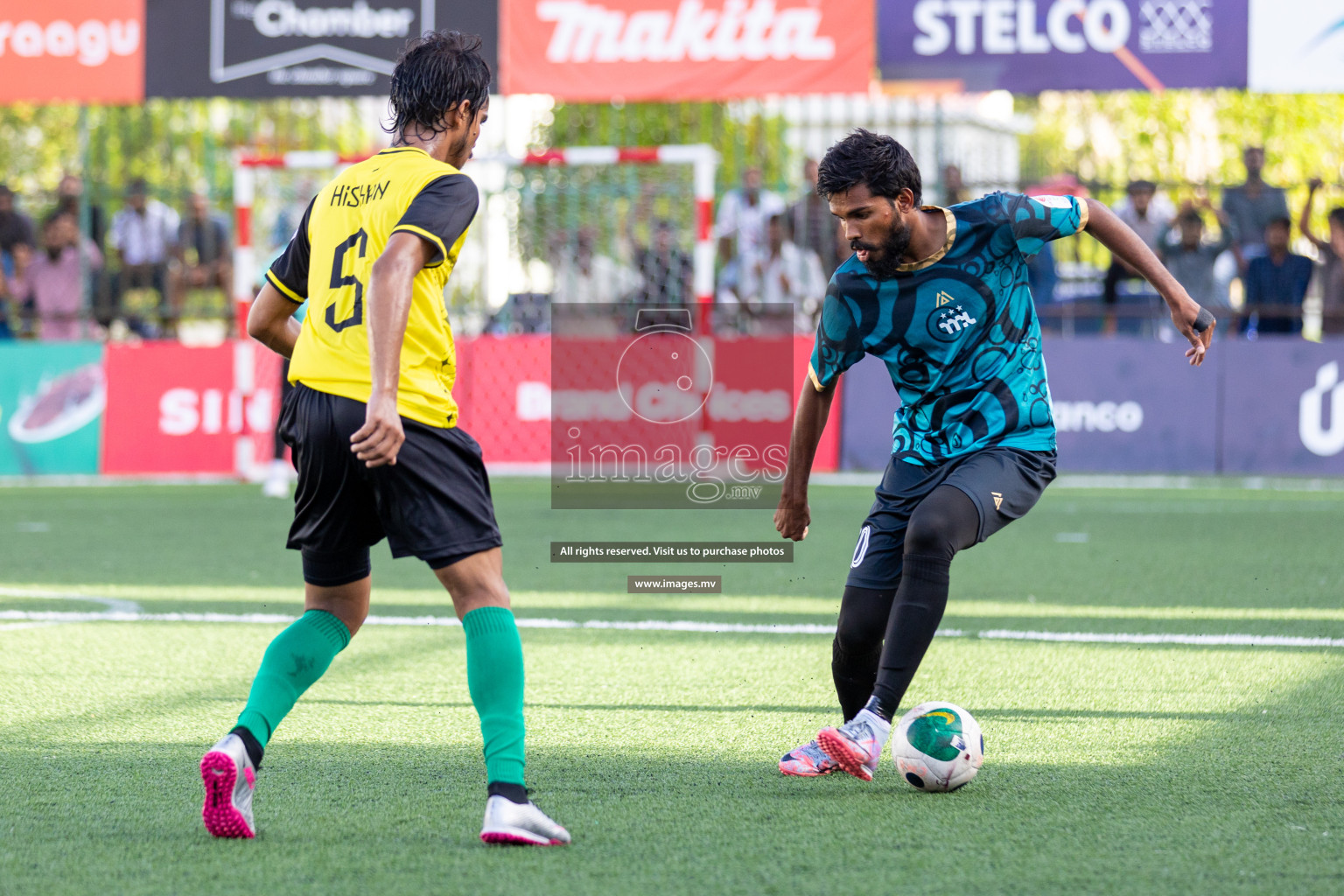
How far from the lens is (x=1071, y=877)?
3.30 m

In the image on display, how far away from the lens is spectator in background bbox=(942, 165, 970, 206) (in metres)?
14.3

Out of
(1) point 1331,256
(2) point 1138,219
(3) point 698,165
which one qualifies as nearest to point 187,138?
(3) point 698,165

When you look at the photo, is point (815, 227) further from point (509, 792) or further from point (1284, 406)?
point (509, 792)

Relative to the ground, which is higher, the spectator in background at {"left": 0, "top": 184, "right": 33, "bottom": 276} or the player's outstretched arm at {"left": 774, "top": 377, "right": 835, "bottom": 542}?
the spectator in background at {"left": 0, "top": 184, "right": 33, "bottom": 276}

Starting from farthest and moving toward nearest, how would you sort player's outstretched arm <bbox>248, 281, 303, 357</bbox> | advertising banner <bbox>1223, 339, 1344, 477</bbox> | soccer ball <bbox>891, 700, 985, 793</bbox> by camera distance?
advertising banner <bbox>1223, 339, 1344, 477</bbox>
soccer ball <bbox>891, 700, 985, 793</bbox>
player's outstretched arm <bbox>248, 281, 303, 357</bbox>

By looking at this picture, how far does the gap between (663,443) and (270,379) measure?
11.8 ft

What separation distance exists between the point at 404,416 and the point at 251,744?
0.82m

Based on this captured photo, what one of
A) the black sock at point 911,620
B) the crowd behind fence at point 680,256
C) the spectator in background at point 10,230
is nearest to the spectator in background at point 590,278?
the crowd behind fence at point 680,256

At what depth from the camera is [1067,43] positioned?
1455 centimetres

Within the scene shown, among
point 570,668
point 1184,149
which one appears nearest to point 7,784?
point 570,668

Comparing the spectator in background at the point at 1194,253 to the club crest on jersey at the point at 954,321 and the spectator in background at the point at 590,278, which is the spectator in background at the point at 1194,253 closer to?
the spectator in background at the point at 590,278

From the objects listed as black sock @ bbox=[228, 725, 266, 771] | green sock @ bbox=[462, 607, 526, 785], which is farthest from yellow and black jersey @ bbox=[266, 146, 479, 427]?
black sock @ bbox=[228, 725, 266, 771]

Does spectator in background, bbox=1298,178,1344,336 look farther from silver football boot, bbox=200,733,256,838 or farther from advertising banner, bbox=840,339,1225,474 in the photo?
silver football boot, bbox=200,733,256,838

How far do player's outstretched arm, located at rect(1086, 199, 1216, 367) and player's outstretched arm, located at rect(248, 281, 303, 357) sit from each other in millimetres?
2150
